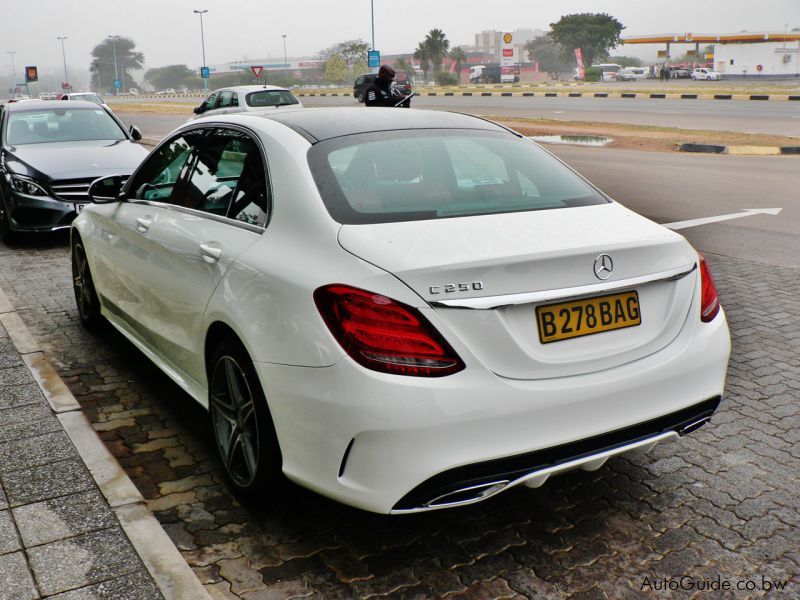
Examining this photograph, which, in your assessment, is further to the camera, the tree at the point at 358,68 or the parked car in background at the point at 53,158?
the tree at the point at 358,68

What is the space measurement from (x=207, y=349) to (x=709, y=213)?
8.60 metres

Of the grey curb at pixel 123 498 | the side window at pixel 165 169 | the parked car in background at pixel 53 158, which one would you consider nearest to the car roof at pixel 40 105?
the parked car in background at pixel 53 158

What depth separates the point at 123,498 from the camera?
3443 millimetres

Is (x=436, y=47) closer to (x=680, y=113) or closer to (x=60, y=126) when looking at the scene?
(x=680, y=113)

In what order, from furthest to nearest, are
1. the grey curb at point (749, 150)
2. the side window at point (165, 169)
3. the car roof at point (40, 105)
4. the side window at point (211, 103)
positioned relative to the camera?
the side window at point (211, 103) → the grey curb at point (749, 150) → the car roof at point (40, 105) → the side window at point (165, 169)

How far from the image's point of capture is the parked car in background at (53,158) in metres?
9.23

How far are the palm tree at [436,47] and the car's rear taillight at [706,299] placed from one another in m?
111

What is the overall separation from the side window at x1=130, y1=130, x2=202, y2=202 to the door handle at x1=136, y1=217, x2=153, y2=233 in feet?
0.41

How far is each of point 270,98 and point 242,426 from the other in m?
19.8

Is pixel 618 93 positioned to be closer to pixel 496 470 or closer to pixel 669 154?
pixel 669 154

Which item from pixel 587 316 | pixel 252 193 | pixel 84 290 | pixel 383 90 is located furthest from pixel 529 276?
pixel 383 90

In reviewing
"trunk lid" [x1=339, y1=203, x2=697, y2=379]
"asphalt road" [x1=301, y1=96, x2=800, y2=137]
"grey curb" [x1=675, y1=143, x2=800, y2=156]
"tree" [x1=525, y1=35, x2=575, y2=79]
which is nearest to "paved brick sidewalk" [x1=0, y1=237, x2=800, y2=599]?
"trunk lid" [x1=339, y1=203, x2=697, y2=379]

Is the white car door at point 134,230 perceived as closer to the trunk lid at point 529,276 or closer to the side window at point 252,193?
the side window at point 252,193

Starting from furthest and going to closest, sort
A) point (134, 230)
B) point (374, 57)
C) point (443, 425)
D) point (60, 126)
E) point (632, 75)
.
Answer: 1. point (632, 75)
2. point (374, 57)
3. point (60, 126)
4. point (134, 230)
5. point (443, 425)
